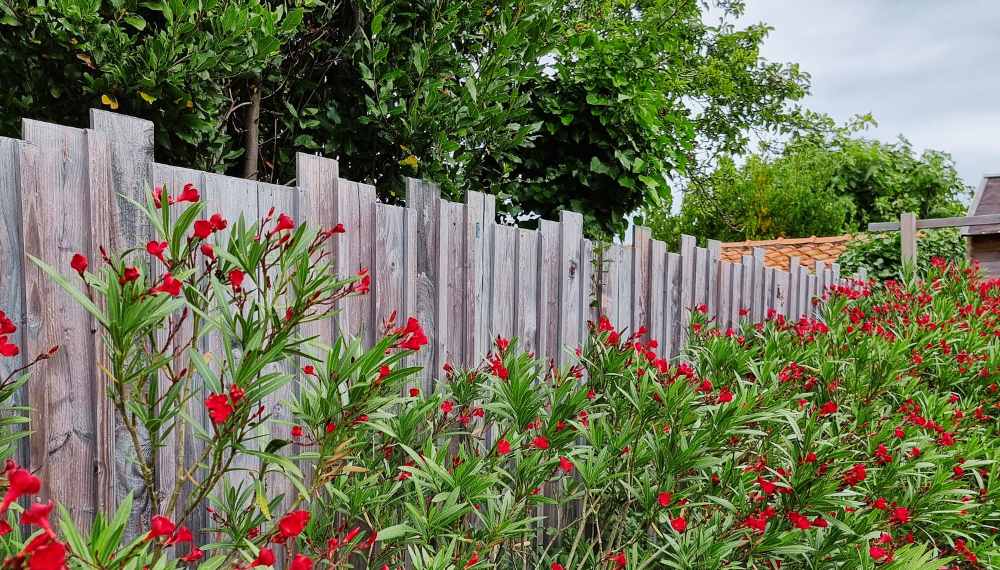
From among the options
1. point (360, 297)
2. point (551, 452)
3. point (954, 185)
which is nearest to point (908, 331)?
point (551, 452)

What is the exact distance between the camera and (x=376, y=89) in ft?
11.1

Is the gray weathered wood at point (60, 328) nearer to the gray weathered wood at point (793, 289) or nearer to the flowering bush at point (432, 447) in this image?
the flowering bush at point (432, 447)

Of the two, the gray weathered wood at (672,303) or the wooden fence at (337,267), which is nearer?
the wooden fence at (337,267)

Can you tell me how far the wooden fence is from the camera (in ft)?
5.06

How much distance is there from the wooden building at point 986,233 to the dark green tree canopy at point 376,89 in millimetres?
8835

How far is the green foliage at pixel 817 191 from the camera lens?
19578 millimetres

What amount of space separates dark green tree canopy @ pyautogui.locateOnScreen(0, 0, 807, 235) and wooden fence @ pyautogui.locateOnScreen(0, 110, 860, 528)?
723 mm

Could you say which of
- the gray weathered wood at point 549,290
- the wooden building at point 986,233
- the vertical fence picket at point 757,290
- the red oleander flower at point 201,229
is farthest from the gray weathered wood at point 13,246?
the wooden building at point 986,233

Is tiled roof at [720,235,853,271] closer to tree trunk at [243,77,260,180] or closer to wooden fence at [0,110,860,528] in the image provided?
wooden fence at [0,110,860,528]

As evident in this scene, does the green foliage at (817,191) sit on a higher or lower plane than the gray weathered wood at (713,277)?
higher

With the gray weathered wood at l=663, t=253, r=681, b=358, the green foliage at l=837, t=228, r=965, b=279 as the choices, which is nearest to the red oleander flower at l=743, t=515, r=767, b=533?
the gray weathered wood at l=663, t=253, r=681, b=358

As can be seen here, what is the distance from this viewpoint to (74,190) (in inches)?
62.7

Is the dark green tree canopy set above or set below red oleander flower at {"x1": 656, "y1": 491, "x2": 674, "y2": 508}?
above

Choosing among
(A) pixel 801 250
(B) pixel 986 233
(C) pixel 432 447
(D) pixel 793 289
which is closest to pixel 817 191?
(A) pixel 801 250
